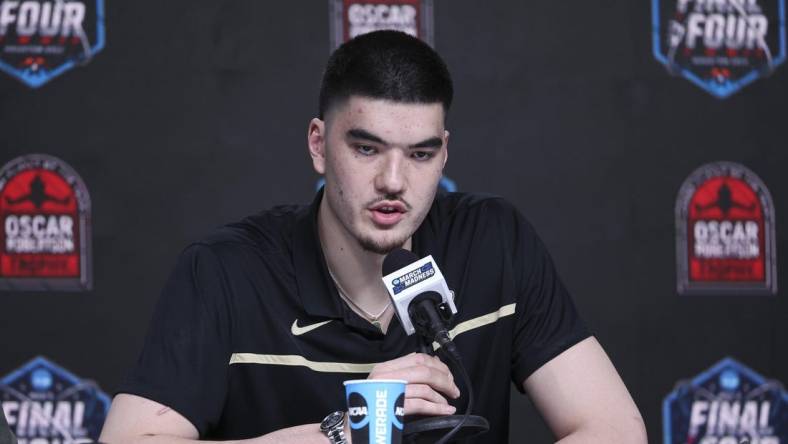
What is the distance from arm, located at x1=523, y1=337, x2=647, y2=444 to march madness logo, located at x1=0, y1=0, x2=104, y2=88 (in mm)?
1758

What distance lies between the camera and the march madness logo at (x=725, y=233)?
3037 mm

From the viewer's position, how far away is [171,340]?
4.96ft

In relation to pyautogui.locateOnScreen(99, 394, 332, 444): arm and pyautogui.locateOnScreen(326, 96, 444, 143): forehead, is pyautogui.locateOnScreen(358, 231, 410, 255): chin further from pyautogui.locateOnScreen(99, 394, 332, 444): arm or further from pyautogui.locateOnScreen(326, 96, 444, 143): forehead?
pyautogui.locateOnScreen(99, 394, 332, 444): arm

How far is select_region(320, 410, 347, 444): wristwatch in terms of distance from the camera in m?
1.31

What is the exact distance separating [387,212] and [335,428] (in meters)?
0.37

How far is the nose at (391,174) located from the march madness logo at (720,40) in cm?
177

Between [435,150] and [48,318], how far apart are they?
1618mm

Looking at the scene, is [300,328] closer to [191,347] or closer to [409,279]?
[191,347]

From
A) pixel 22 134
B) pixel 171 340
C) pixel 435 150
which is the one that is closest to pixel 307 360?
pixel 171 340

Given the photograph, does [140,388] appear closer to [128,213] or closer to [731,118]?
[128,213]

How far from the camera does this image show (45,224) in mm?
2820

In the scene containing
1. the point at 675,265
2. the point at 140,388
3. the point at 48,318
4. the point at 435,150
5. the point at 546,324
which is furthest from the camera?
the point at 675,265

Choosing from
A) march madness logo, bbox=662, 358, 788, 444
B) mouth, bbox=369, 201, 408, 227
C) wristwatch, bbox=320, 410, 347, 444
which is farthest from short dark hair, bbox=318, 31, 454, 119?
march madness logo, bbox=662, 358, 788, 444

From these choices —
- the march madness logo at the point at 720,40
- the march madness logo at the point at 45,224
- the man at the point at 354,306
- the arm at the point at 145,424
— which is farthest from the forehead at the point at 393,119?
the march madness logo at the point at 720,40
